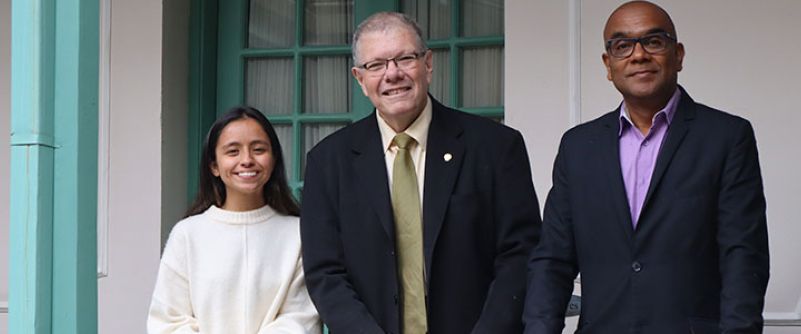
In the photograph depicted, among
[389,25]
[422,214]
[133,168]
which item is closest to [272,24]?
[133,168]

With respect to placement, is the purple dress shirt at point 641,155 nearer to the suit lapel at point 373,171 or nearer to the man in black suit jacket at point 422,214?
the man in black suit jacket at point 422,214

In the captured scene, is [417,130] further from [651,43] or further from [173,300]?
[173,300]

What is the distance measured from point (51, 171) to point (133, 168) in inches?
96.1

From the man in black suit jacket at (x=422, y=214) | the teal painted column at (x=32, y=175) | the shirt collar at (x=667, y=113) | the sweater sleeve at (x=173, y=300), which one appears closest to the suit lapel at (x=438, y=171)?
the man in black suit jacket at (x=422, y=214)

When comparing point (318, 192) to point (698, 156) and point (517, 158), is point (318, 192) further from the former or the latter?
point (698, 156)

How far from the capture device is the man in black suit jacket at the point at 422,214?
373 cm

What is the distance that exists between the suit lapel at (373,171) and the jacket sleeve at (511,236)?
361 millimetres

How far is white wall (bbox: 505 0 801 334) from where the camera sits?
4.89 meters

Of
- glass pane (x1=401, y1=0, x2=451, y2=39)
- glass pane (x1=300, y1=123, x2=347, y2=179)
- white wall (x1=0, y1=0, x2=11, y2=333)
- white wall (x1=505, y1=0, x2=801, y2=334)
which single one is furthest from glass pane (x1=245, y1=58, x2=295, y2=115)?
white wall (x1=505, y1=0, x2=801, y2=334)

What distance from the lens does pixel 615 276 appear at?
3326 mm

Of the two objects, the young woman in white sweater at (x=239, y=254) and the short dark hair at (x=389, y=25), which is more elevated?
the short dark hair at (x=389, y=25)

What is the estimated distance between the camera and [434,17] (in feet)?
19.6

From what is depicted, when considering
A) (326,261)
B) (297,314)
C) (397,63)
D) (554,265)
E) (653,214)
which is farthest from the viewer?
(297,314)

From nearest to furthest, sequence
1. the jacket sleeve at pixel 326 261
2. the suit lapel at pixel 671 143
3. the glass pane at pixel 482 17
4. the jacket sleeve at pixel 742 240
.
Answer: the jacket sleeve at pixel 742 240
the suit lapel at pixel 671 143
the jacket sleeve at pixel 326 261
the glass pane at pixel 482 17
